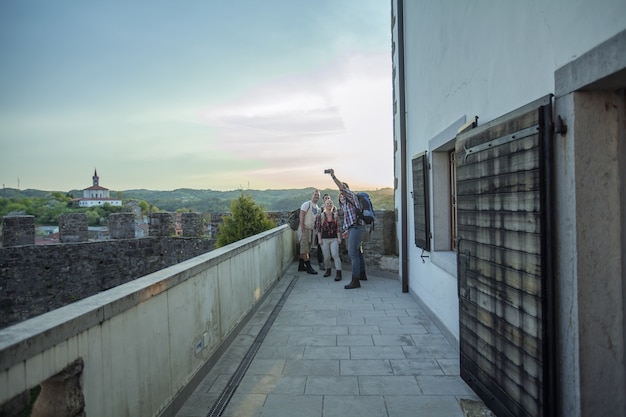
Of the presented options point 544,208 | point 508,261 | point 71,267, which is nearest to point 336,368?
point 508,261

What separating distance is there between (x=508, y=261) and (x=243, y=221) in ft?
26.7

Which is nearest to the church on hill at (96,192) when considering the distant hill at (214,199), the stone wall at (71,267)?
the distant hill at (214,199)

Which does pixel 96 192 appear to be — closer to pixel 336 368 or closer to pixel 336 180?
pixel 336 180

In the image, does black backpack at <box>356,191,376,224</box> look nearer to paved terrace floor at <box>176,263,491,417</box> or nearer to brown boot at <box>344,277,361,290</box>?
brown boot at <box>344,277,361,290</box>

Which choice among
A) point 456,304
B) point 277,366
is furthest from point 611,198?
point 277,366

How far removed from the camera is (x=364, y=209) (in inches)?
302

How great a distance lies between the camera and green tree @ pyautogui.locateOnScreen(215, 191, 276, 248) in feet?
33.9

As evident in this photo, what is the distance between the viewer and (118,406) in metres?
2.27

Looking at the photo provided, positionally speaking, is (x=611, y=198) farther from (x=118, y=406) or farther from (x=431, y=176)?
(x=431, y=176)

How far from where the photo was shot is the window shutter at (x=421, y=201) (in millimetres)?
5625

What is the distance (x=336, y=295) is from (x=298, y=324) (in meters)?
1.80

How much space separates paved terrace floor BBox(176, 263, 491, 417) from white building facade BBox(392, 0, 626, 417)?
521mm

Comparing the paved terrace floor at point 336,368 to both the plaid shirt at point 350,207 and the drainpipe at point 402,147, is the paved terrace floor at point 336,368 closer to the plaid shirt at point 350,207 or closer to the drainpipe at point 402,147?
the drainpipe at point 402,147

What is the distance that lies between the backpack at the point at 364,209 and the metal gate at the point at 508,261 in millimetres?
3953
